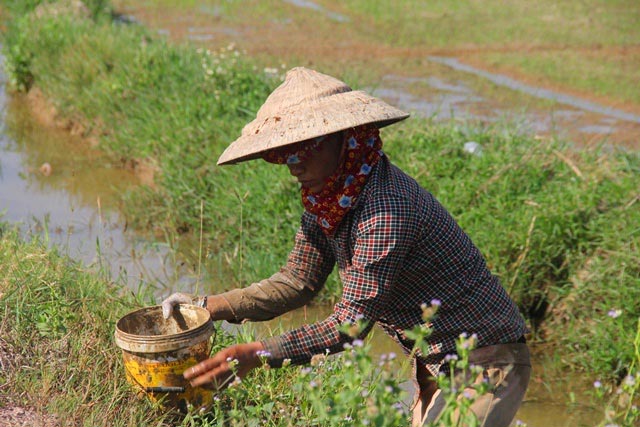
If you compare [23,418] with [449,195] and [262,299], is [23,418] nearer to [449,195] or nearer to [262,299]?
[262,299]

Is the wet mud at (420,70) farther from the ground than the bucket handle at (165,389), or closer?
closer

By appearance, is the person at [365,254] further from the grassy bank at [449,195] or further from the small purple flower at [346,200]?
the grassy bank at [449,195]

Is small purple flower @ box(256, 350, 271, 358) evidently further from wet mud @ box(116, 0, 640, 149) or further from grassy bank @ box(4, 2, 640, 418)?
wet mud @ box(116, 0, 640, 149)

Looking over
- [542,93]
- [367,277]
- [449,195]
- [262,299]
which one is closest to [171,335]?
[262,299]

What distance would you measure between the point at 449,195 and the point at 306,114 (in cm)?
268

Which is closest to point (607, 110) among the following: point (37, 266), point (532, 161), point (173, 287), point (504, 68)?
point (504, 68)

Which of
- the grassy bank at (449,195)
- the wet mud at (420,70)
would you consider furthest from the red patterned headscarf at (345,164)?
the wet mud at (420,70)

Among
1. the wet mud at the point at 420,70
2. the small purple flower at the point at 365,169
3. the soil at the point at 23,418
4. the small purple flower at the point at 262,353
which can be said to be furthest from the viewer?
the wet mud at the point at 420,70

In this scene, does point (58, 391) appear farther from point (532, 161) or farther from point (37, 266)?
point (532, 161)

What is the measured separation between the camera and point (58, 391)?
301 cm

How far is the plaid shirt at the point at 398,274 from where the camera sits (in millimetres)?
2477

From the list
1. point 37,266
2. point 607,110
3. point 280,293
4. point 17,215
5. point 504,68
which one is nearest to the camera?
point 280,293

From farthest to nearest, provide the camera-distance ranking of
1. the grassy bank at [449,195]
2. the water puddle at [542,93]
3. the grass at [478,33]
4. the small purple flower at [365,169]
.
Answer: the grass at [478,33]
the water puddle at [542,93]
the grassy bank at [449,195]
the small purple flower at [365,169]

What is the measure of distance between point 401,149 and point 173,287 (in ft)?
5.55
